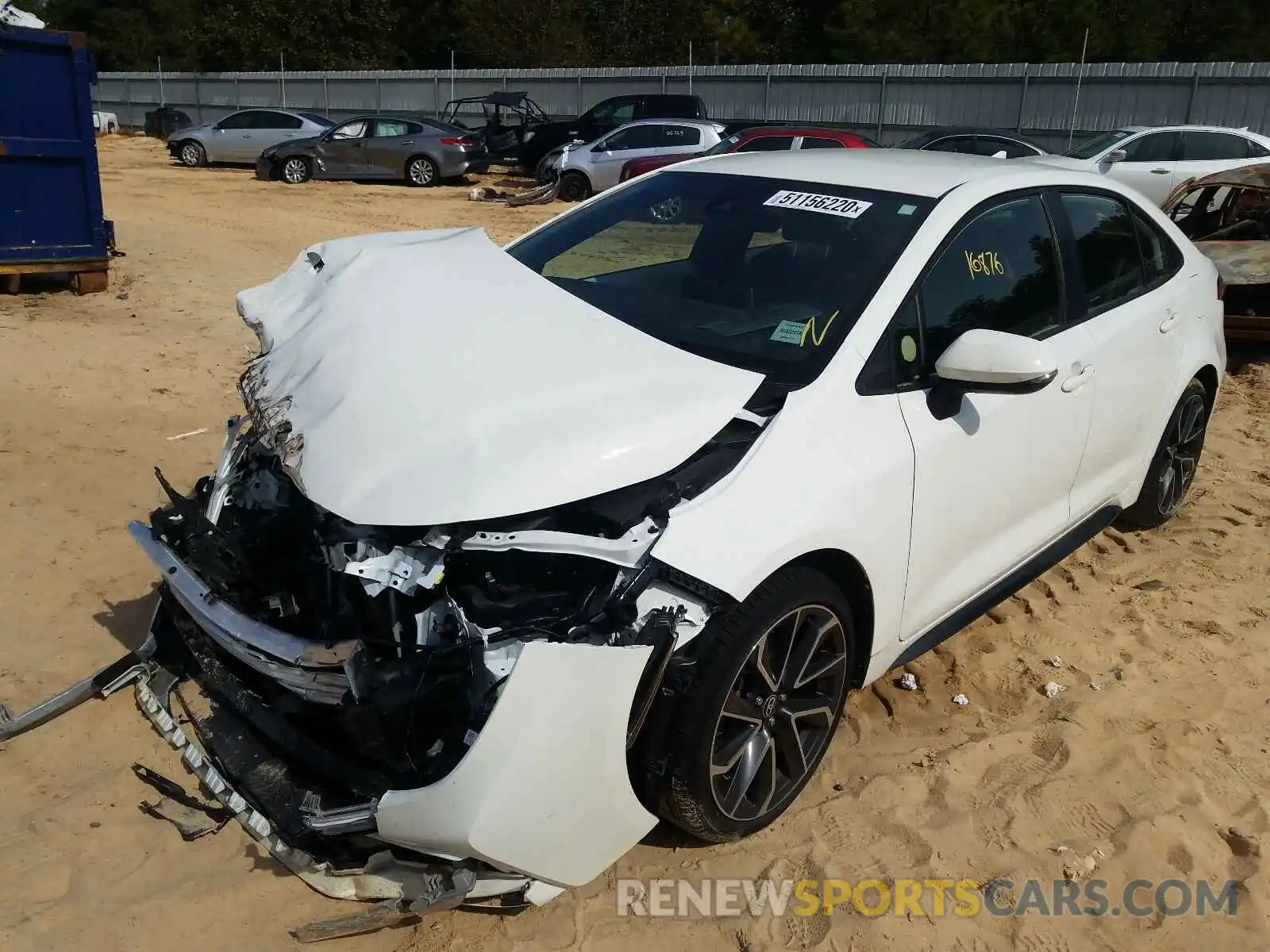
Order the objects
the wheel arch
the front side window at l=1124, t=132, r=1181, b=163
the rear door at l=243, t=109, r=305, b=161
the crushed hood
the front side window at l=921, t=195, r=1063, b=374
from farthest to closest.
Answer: the rear door at l=243, t=109, r=305, b=161, the front side window at l=1124, t=132, r=1181, b=163, the front side window at l=921, t=195, r=1063, b=374, the wheel arch, the crushed hood

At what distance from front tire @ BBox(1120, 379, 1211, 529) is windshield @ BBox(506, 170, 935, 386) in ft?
6.87

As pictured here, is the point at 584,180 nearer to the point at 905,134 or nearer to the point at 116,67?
the point at 905,134

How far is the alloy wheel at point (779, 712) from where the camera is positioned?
282cm

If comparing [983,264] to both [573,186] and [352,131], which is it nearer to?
[573,186]

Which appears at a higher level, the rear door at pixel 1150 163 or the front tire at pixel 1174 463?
the rear door at pixel 1150 163

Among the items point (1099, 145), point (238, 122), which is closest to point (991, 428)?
point (1099, 145)

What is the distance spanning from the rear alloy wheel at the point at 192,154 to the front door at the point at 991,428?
76.0 feet

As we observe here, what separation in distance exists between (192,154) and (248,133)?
159 cm

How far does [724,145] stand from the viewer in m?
16.8

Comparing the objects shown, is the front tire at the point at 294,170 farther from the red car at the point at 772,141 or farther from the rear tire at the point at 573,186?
the red car at the point at 772,141

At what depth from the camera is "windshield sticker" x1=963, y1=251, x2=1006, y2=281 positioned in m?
3.49

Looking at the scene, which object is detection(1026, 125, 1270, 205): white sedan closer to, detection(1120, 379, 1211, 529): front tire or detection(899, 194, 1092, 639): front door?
detection(1120, 379, 1211, 529): front tire

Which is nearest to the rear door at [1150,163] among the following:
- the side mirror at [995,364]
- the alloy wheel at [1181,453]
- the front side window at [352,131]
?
the alloy wheel at [1181,453]

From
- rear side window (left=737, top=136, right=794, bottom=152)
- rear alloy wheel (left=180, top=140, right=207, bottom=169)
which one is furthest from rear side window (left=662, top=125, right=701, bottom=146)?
rear alloy wheel (left=180, top=140, right=207, bottom=169)
